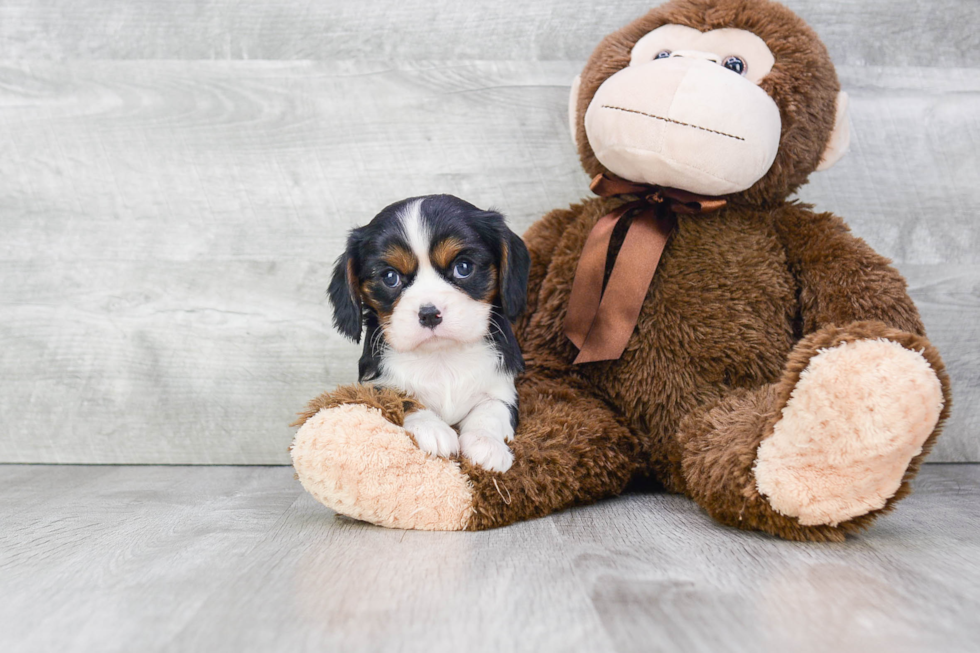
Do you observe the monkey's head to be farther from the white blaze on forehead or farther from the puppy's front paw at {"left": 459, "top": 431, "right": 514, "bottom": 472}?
the puppy's front paw at {"left": 459, "top": 431, "right": 514, "bottom": 472}

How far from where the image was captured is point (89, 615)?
1075 mm

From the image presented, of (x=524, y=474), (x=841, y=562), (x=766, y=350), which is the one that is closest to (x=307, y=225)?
(x=524, y=474)

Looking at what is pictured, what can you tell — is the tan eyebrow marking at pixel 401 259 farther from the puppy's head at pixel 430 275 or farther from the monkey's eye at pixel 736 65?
the monkey's eye at pixel 736 65

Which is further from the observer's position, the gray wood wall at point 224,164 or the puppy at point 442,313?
the gray wood wall at point 224,164

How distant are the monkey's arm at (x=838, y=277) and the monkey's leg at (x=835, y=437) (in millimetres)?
261

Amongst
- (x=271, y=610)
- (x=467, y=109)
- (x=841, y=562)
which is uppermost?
(x=467, y=109)

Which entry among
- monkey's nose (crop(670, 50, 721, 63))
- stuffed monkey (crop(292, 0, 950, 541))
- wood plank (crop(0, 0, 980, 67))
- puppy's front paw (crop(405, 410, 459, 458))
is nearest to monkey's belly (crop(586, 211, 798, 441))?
stuffed monkey (crop(292, 0, 950, 541))

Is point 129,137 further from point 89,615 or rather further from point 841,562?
point 841,562

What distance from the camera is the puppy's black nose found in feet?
4.93

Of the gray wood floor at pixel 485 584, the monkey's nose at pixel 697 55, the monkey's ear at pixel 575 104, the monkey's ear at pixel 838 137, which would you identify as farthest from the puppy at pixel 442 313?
the monkey's ear at pixel 838 137

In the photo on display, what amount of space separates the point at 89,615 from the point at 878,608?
107 cm

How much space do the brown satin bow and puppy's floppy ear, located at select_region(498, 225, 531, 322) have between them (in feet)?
0.56

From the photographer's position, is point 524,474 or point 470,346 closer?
point 524,474

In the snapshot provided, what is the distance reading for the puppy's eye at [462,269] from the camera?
159cm
